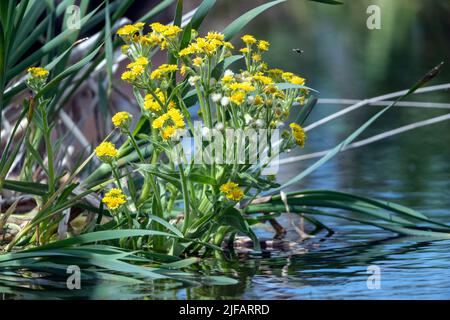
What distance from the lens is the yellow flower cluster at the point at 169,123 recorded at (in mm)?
2721

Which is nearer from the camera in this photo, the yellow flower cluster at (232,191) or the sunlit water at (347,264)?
the sunlit water at (347,264)

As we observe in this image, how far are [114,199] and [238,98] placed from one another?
42 centimetres

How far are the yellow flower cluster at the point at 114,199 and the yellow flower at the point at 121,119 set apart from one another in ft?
0.54

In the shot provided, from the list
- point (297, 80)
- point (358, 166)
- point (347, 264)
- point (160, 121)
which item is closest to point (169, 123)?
point (160, 121)

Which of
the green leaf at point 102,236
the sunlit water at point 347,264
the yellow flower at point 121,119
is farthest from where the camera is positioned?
the yellow flower at point 121,119

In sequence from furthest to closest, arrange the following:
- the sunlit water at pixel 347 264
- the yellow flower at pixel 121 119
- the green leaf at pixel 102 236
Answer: the yellow flower at pixel 121 119, the green leaf at pixel 102 236, the sunlit water at pixel 347 264

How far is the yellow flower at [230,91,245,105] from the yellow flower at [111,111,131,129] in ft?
0.92

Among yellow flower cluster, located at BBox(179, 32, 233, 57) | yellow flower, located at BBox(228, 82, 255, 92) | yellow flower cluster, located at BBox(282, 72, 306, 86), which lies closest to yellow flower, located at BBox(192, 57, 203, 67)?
yellow flower cluster, located at BBox(179, 32, 233, 57)

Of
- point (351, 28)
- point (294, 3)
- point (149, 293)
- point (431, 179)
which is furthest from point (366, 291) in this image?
point (294, 3)

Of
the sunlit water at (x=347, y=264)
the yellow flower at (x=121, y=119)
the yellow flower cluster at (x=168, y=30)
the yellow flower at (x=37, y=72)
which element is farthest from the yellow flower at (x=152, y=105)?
the sunlit water at (x=347, y=264)

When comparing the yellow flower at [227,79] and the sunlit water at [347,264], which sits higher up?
the yellow flower at [227,79]

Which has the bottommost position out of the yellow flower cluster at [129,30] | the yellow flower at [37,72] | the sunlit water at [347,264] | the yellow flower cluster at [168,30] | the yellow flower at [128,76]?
the sunlit water at [347,264]

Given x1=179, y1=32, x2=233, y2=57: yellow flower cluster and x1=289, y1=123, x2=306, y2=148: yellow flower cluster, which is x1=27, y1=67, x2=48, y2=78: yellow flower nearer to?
x1=179, y1=32, x2=233, y2=57: yellow flower cluster

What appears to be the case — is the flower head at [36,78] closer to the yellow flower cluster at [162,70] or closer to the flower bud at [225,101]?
the yellow flower cluster at [162,70]
